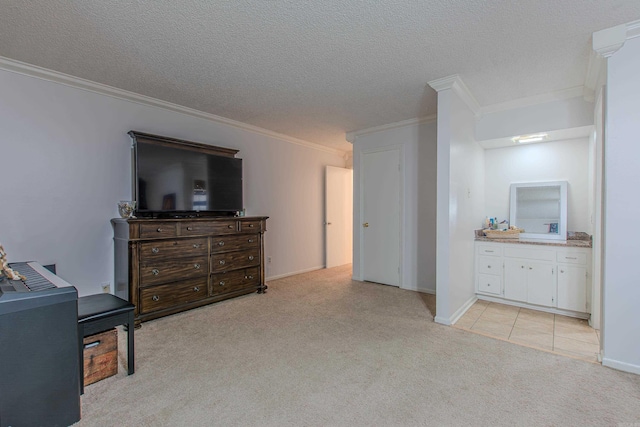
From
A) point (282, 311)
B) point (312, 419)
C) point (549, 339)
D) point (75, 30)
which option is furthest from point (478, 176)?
point (75, 30)

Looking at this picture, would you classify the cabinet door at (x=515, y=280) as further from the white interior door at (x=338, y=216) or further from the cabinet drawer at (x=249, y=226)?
the cabinet drawer at (x=249, y=226)

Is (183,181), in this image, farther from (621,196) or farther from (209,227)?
(621,196)

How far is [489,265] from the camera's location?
361 centimetres

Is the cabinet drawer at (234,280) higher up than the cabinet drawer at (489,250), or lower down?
lower down

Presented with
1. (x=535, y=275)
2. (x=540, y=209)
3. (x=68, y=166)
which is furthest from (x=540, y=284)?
(x=68, y=166)

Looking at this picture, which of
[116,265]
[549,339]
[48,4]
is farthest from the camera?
[116,265]

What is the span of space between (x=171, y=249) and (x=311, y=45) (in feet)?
7.87

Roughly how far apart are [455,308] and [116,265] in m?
3.59

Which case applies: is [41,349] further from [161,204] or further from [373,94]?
[373,94]

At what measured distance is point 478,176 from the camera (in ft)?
12.6

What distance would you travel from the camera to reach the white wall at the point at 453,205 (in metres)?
2.88

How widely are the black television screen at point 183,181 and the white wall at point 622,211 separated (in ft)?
12.3

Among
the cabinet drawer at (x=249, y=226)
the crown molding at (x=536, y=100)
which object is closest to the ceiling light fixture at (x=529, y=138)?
the crown molding at (x=536, y=100)

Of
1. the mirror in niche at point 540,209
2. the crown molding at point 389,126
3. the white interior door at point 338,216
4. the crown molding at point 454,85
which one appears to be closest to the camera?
the crown molding at point 454,85
